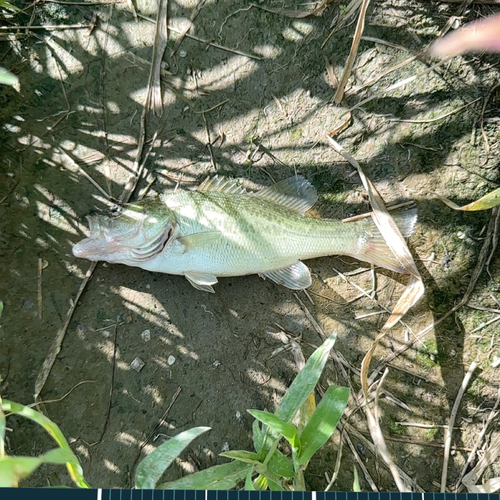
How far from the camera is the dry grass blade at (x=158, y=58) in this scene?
10.8 ft

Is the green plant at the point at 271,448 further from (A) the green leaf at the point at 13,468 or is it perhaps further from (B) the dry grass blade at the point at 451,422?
(B) the dry grass blade at the point at 451,422

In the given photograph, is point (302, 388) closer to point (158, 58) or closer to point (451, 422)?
point (451, 422)

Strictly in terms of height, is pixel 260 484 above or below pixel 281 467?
below

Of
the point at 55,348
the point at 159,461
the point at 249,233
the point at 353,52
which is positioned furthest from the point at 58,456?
the point at 353,52

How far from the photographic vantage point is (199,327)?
320 centimetres

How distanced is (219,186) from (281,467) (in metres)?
1.90

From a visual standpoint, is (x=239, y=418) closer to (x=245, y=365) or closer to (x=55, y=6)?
(x=245, y=365)

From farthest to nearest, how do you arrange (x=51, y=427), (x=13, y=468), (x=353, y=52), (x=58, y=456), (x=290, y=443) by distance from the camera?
(x=353, y=52) → (x=290, y=443) → (x=51, y=427) → (x=58, y=456) → (x=13, y=468)

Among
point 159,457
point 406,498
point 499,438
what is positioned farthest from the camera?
point 499,438

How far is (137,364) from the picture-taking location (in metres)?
3.18

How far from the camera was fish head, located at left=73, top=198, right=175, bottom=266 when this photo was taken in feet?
9.60

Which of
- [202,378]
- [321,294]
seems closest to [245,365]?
[202,378]

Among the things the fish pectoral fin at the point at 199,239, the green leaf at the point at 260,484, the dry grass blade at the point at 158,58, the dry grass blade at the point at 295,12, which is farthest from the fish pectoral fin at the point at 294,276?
the dry grass blade at the point at 295,12

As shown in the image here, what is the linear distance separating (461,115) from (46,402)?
3.80 meters
